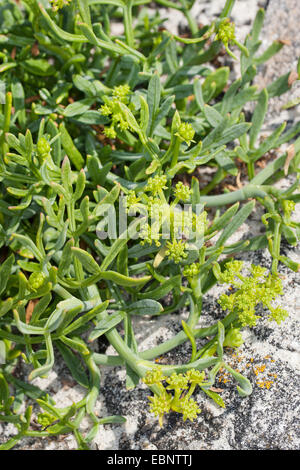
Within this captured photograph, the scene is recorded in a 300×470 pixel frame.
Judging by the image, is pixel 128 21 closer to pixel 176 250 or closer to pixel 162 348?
pixel 176 250

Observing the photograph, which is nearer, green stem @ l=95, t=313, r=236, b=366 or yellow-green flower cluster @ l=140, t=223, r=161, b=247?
yellow-green flower cluster @ l=140, t=223, r=161, b=247

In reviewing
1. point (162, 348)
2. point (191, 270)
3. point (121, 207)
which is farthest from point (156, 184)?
point (162, 348)

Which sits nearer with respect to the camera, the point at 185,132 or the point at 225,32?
the point at 185,132

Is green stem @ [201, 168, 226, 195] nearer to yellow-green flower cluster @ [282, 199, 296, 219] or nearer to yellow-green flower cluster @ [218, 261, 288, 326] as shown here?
yellow-green flower cluster @ [282, 199, 296, 219]

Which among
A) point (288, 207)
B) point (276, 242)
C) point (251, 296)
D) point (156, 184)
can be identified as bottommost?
point (251, 296)

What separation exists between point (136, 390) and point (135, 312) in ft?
1.02

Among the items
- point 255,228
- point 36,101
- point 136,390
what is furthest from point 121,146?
point 136,390

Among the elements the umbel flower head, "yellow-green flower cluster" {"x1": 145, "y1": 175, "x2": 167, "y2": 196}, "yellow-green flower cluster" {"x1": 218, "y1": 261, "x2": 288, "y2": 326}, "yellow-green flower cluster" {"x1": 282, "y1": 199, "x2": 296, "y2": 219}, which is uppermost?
the umbel flower head

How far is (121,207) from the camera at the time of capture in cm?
177

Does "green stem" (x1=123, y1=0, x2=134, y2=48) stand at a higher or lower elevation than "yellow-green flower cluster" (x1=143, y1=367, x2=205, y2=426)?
higher

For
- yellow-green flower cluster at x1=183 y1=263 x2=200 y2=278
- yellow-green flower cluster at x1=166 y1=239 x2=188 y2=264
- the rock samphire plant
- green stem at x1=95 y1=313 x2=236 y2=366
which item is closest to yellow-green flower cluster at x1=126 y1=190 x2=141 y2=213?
the rock samphire plant

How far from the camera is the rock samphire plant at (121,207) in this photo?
1.66m

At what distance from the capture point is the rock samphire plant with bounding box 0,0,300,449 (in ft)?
5.46

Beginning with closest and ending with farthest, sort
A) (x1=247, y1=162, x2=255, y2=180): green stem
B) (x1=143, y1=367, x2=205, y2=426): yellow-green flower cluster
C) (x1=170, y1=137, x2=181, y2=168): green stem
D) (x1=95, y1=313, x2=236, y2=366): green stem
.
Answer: (x1=143, y1=367, x2=205, y2=426): yellow-green flower cluster, (x1=170, y1=137, x2=181, y2=168): green stem, (x1=95, y1=313, x2=236, y2=366): green stem, (x1=247, y1=162, x2=255, y2=180): green stem
